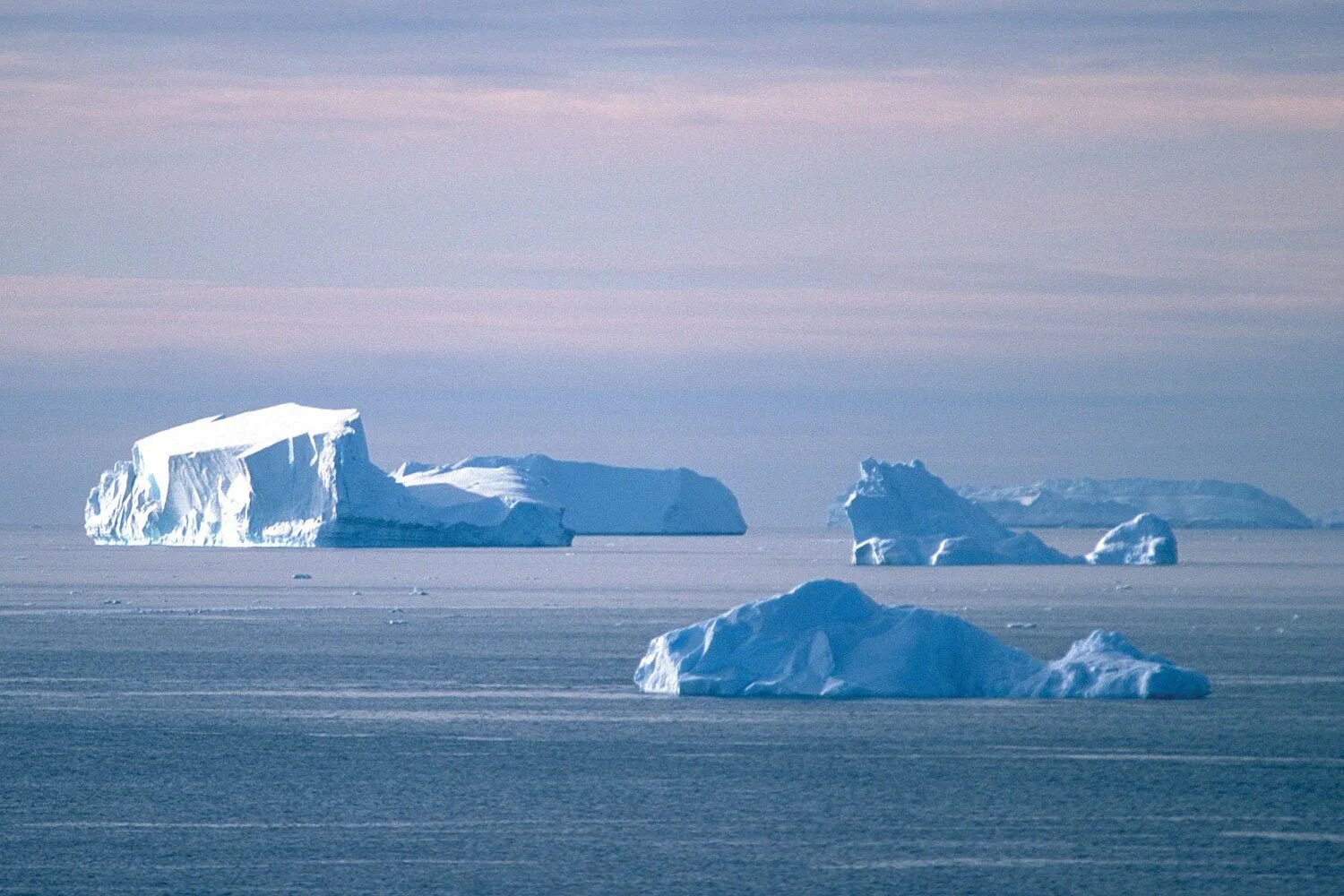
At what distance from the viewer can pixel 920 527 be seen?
75188mm

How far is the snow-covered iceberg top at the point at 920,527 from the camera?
73.1 metres

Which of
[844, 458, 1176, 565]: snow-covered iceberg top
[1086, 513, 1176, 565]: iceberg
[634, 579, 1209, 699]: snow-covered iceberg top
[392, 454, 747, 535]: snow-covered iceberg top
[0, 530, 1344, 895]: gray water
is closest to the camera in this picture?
[0, 530, 1344, 895]: gray water

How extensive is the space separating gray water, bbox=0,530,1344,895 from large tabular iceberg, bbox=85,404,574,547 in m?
39.8

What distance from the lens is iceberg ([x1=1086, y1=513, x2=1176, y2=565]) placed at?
261 feet

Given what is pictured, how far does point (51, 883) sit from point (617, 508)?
408ft

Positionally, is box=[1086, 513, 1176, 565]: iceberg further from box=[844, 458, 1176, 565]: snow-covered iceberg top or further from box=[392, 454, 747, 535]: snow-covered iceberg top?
box=[392, 454, 747, 535]: snow-covered iceberg top

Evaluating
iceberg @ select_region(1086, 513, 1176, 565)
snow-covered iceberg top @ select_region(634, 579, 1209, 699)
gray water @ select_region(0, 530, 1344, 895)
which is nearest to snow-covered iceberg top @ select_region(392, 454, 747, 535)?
iceberg @ select_region(1086, 513, 1176, 565)

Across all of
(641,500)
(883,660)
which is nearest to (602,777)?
(883,660)

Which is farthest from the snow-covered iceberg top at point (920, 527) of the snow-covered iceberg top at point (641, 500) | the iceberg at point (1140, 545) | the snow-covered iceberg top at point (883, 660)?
the snow-covered iceberg top at point (641, 500)

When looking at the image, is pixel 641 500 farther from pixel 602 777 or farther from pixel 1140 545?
pixel 602 777

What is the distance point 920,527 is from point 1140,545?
42.9ft

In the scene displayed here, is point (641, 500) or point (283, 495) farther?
point (641, 500)

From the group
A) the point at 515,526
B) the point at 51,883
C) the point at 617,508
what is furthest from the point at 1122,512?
the point at 51,883

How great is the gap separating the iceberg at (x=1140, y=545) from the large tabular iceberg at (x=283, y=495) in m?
27.9
